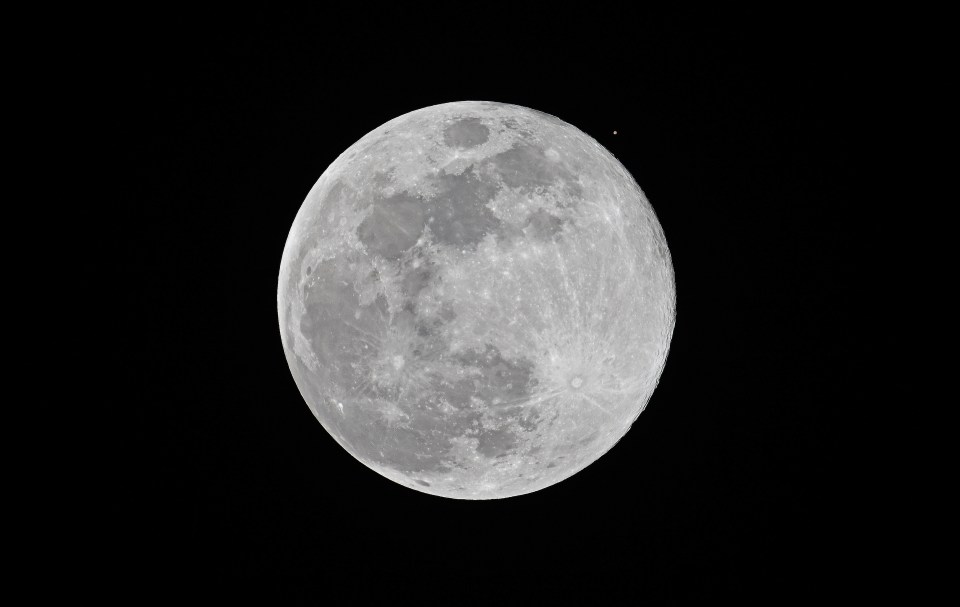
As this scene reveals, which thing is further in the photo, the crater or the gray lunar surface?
the crater

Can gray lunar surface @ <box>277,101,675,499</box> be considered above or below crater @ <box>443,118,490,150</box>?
below

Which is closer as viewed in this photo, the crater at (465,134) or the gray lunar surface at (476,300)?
the gray lunar surface at (476,300)

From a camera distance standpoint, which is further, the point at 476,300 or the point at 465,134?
the point at 465,134

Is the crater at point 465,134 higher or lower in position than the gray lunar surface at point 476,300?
higher

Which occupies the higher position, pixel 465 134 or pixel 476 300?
pixel 465 134

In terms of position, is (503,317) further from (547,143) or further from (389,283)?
(547,143)
